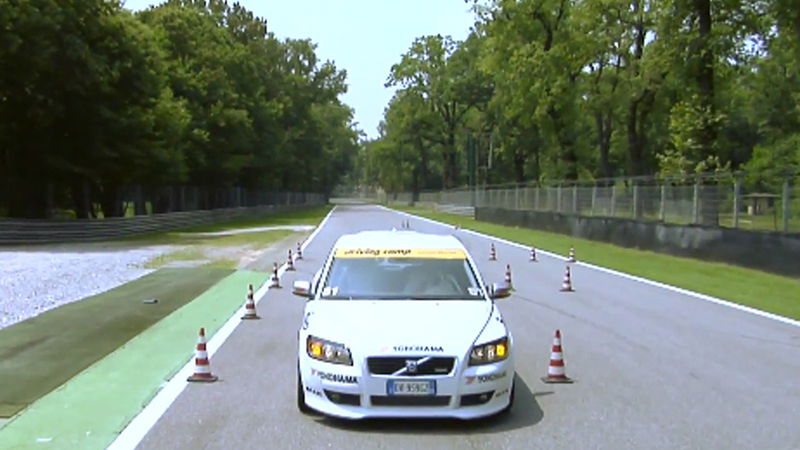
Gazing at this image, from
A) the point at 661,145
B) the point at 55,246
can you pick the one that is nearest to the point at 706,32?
the point at 55,246

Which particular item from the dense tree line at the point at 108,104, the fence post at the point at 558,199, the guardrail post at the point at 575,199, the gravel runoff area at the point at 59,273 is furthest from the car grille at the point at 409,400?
the fence post at the point at 558,199

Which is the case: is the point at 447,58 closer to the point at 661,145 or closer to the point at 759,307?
the point at 661,145

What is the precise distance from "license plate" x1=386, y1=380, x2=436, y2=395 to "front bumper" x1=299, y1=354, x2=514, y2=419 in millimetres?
24

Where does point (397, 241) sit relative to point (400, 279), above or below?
above

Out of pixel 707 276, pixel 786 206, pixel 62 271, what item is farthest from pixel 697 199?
pixel 62 271

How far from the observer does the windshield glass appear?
760 cm

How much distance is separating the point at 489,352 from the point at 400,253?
1743mm

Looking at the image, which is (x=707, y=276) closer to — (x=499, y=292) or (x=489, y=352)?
(x=499, y=292)

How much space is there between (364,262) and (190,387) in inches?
76.6

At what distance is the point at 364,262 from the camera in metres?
7.93

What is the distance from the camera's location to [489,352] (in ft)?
21.4

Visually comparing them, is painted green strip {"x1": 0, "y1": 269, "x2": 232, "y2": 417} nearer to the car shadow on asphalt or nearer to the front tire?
the front tire

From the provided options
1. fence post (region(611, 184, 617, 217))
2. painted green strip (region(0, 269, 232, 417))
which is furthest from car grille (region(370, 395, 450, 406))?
fence post (region(611, 184, 617, 217))

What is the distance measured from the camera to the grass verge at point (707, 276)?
49.1 feet
